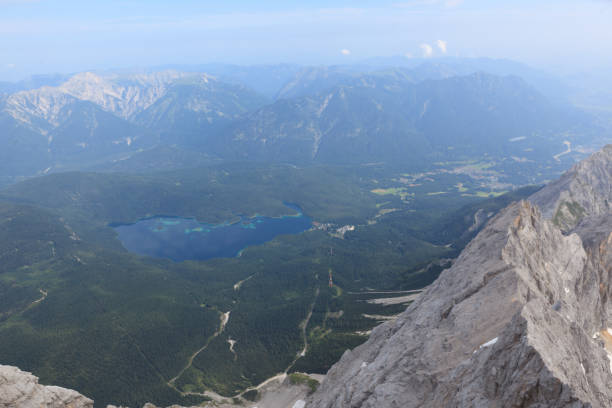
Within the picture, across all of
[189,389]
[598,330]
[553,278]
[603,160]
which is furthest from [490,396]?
[603,160]

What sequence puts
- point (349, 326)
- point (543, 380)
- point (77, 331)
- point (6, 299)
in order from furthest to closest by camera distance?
point (6, 299)
point (77, 331)
point (349, 326)
point (543, 380)

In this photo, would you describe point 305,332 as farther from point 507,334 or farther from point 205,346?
point 507,334

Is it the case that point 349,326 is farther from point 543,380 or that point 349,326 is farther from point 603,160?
point 603,160

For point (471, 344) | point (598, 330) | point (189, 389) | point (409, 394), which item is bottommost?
point (189, 389)

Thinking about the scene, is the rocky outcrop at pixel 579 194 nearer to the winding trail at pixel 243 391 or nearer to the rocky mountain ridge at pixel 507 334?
the rocky mountain ridge at pixel 507 334

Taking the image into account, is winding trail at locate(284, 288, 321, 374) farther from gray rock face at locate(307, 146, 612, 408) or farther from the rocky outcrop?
the rocky outcrop

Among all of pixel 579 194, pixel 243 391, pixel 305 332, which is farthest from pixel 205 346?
pixel 579 194

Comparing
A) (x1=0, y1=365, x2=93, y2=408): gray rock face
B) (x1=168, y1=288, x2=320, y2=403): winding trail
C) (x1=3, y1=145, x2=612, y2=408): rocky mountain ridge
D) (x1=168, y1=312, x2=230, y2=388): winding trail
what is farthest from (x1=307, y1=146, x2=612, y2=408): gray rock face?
(x1=168, y1=312, x2=230, y2=388): winding trail
